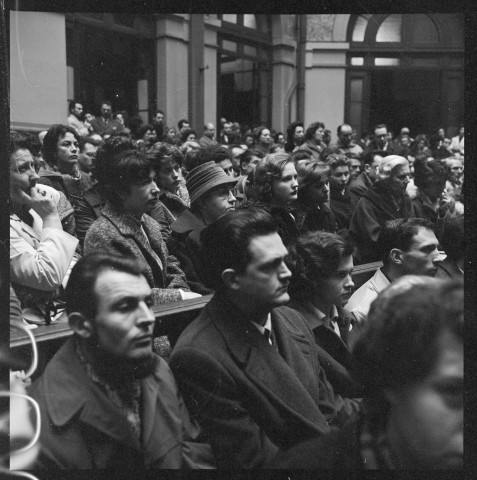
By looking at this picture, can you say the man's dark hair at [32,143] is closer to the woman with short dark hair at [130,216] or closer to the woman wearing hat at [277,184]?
the woman with short dark hair at [130,216]

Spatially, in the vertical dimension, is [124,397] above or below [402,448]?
above

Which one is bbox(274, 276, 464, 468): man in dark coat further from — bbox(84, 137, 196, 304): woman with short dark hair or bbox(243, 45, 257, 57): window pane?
bbox(243, 45, 257, 57): window pane

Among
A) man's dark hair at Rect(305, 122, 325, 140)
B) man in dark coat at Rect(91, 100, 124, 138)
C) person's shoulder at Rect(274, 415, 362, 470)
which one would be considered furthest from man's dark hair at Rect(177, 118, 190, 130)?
man's dark hair at Rect(305, 122, 325, 140)

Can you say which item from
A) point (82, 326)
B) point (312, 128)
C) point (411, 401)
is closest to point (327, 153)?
point (312, 128)

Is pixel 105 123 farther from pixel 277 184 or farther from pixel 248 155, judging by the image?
pixel 248 155

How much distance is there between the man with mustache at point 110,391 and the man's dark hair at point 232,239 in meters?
0.28

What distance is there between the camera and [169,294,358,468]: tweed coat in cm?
269

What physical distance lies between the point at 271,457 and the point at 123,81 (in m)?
1.62

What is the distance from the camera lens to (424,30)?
9.93ft

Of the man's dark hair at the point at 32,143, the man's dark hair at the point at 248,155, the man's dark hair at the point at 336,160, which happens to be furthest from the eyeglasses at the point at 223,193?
the man's dark hair at the point at 248,155

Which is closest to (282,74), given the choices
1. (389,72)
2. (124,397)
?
(389,72)

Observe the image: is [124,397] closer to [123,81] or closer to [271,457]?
[271,457]

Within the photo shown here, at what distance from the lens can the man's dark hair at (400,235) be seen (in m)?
3.14

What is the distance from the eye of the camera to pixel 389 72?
339 cm
